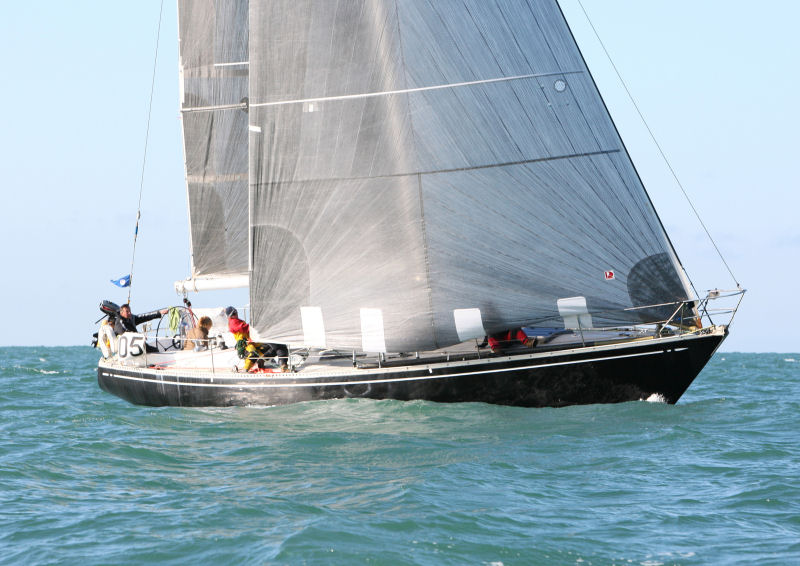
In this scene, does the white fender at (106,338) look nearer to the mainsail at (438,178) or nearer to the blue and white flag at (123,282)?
the blue and white flag at (123,282)

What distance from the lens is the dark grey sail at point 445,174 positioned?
43.6ft

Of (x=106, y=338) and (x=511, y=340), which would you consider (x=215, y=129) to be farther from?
(x=511, y=340)

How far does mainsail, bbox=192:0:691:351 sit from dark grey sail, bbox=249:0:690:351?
2 centimetres

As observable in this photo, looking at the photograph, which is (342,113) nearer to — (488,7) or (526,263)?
(488,7)

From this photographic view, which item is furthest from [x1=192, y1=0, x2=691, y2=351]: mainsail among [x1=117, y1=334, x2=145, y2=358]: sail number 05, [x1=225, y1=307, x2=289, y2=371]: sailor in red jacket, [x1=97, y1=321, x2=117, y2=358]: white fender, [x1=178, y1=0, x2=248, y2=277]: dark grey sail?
[x1=97, y1=321, x2=117, y2=358]: white fender

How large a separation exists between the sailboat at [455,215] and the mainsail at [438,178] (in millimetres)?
24

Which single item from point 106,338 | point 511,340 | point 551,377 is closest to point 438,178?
point 511,340

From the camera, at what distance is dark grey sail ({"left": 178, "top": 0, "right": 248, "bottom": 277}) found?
18.5m

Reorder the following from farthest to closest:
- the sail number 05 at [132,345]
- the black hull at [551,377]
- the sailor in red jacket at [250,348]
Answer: the sail number 05 at [132,345] → the sailor in red jacket at [250,348] → the black hull at [551,377]

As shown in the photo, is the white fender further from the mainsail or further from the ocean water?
the mainsail

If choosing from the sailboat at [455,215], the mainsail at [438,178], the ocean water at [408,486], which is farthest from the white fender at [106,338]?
the mainsail at [438,178]

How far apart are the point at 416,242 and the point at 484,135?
1.90 m

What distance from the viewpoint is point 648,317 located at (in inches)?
527

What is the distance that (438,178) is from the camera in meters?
13.4
